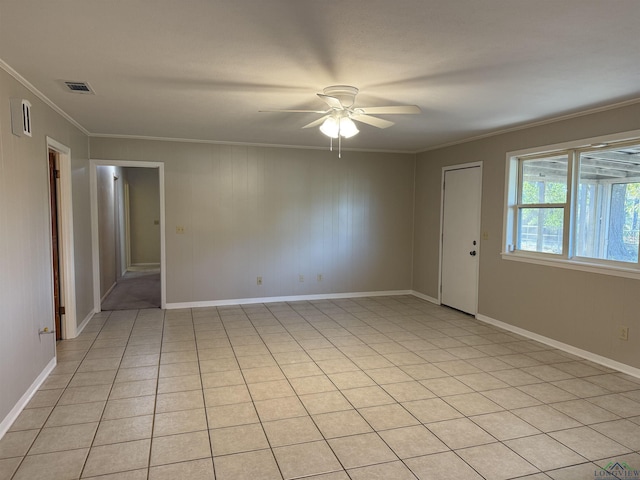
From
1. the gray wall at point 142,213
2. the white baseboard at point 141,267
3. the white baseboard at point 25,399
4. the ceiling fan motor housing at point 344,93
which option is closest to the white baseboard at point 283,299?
the white baseboard at point 25,399

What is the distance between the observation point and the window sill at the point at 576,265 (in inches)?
140

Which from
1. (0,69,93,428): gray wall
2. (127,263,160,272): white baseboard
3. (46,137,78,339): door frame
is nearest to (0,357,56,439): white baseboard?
(0,69,93,428): gray wall

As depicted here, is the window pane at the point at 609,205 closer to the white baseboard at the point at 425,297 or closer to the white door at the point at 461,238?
the white door at the point at 461,238

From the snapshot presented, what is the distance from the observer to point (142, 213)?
32.7 feet

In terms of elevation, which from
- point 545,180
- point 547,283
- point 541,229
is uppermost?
point 545,180

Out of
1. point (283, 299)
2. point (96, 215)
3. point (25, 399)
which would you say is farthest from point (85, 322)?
point (283, 299)

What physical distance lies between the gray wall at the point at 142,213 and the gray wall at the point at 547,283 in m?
6.95

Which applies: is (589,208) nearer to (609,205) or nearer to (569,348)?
(609,205)

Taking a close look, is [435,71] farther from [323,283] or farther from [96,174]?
[96,174]

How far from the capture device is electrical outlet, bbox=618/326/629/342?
3581 millimetres

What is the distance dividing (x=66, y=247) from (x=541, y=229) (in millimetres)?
5126

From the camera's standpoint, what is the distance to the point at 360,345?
4.30 meters

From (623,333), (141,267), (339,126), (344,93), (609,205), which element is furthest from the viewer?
(141,267)

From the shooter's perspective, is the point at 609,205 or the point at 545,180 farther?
the point at 545,180
